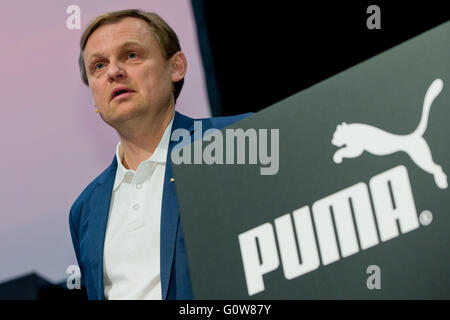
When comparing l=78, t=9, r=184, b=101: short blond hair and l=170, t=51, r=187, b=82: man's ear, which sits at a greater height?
l=78, t=9, r=184, b=101: short blond hair

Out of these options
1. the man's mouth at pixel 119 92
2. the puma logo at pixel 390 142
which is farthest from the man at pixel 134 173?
the puma logo at pixel 390 142

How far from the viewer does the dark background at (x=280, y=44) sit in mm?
2488

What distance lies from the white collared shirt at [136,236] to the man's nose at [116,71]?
21 cm

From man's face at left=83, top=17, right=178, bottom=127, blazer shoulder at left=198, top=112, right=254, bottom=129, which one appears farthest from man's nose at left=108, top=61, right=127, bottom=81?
blazer shoulder at left=198, top=112, right=254, bottom=129

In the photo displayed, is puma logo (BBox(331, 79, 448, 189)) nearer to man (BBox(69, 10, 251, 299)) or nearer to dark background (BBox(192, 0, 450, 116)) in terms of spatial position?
man (BBox(69, 10, 251, 299))

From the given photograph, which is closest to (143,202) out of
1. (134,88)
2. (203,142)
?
(134,88)

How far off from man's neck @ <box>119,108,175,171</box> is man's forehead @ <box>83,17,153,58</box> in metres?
0.21

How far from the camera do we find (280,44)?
8.30 ft

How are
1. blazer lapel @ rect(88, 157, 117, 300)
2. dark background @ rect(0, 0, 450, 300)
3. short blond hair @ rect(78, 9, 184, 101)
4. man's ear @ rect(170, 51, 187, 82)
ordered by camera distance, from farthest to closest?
dark background @ rect(0, 0, 450, 300) → man's ear @ rect(170, 51, 187, 82) → short blond hair @ rect(78, 9, 184, 101) → blazer lapel @ rect(88, 157, 117, 300)

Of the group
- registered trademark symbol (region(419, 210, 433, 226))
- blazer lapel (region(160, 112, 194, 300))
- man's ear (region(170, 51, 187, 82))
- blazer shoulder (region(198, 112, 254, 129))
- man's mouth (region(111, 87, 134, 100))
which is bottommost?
registered trademark symbol (region(419, 210, 433, 226))

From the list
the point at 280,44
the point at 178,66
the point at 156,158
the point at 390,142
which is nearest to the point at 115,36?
the point at 178,66

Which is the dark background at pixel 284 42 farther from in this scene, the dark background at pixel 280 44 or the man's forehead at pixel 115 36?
the man's forehead at pixel 115 36

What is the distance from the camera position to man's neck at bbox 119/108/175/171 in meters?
1.53

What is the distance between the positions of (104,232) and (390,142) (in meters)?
0.78
